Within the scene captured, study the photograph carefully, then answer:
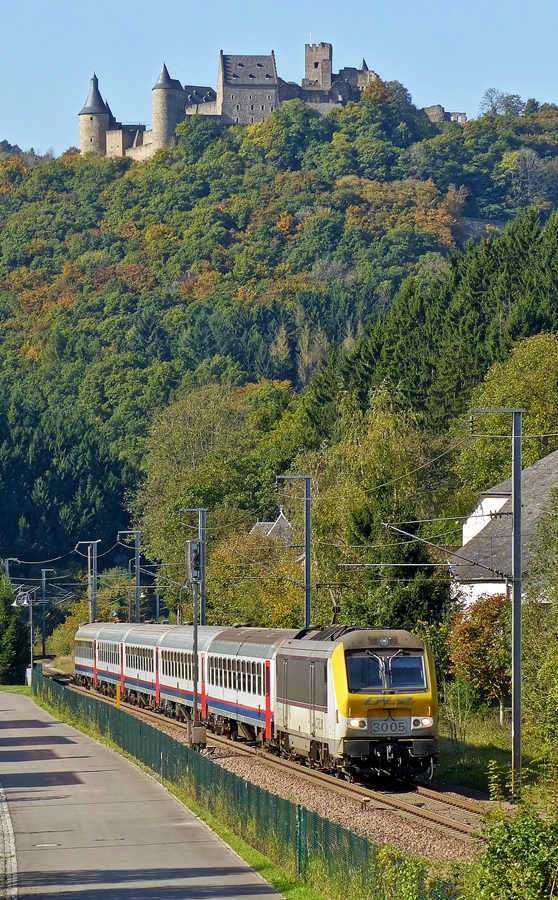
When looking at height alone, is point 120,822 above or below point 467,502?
below

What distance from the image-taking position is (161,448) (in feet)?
375

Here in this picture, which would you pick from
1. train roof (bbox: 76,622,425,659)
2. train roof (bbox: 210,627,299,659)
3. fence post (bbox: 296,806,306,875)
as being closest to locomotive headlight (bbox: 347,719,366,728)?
train roof (bbox: 76,622,425,659)

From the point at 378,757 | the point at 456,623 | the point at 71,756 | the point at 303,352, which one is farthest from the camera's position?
the point at 303,352

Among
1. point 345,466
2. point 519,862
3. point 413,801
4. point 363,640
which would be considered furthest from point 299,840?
point 345,466

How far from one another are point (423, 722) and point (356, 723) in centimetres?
136

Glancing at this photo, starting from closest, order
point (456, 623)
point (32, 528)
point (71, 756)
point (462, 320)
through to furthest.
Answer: point (71, 756) → point (456, 623) → point (462, 320) → point (32, 528)

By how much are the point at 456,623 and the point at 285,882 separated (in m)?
23.5

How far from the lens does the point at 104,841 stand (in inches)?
905

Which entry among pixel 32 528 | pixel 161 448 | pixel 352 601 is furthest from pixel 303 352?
pixel 352 601

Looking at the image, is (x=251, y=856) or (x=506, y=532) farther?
(x=506, y=532)

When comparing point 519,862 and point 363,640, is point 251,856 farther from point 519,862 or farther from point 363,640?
point 519,862

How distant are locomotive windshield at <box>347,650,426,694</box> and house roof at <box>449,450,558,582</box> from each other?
16853 mm

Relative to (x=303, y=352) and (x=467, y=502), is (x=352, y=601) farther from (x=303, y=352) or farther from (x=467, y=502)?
(x=303, y=352)

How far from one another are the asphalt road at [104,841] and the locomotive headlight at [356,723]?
3.40m
